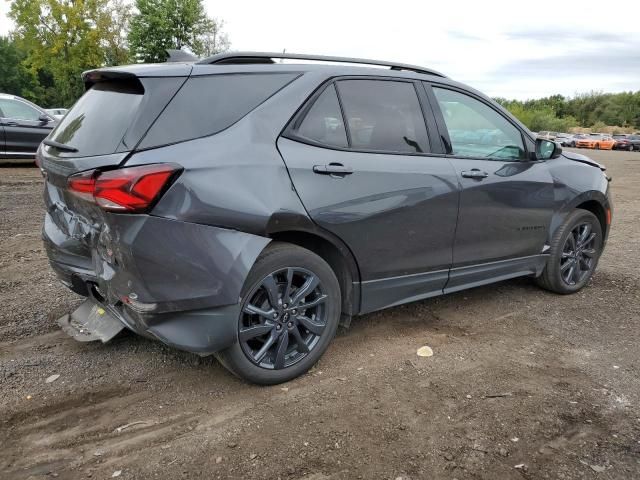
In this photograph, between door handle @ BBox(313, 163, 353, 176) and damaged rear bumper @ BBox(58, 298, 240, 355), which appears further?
door handle @ BBox(313, 163, 353, 176)

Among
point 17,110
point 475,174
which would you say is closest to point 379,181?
point 475,174

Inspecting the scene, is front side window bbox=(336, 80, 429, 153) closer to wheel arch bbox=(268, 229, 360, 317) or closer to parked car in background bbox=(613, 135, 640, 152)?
wheel arch bbox=(268, 229, 360, 317)

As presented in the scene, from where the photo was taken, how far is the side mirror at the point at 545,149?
4.30 m

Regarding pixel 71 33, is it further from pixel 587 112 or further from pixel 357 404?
pixel 587 112

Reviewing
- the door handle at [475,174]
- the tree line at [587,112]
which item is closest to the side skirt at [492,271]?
the door handle at [475,174]

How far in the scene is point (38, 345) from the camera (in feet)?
11.5

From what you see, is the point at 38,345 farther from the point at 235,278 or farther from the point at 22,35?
the point at 22,35

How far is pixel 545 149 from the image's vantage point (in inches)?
171

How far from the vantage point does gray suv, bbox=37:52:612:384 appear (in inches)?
102

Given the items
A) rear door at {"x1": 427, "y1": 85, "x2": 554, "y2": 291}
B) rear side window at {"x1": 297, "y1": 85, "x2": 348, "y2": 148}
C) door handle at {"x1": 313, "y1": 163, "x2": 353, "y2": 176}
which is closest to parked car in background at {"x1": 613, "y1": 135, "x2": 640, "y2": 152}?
rear door at {"x1": 427, "y1": 85, "x2": 554, "y2": 291}

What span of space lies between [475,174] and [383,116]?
0.83m

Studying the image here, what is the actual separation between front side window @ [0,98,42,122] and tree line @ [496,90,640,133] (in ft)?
A: 225

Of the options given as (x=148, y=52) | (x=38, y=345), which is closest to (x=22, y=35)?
(x=148, y=52)

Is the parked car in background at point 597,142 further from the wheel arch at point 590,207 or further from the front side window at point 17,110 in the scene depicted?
the wheel arch at point 590,207
